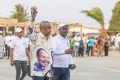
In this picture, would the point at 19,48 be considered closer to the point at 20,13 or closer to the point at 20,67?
the point at 20,67

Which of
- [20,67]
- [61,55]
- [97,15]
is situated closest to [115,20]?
[97,15]

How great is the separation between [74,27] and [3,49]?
1840cm

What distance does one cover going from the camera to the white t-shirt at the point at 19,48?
39.3ft

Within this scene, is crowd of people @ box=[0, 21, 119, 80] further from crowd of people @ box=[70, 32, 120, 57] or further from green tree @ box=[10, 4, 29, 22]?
green tree @ box=[10, 4, 29, 22]

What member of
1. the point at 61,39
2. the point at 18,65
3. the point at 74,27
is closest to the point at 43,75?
the point at 61,39

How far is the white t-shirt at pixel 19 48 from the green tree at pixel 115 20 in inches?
1739

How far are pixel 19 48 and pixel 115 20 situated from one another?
44.9m

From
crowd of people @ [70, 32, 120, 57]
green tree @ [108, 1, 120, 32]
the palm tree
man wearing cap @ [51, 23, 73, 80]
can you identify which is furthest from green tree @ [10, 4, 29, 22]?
man wearing cap @ [51, 23, 73, 80]

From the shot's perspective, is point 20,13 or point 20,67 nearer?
point 20,67

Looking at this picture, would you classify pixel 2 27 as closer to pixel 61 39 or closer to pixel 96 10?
pixel 96 10

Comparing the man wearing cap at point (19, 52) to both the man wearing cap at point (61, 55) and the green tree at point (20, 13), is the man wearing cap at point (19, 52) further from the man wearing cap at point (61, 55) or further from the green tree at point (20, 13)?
the green tree at point (20, 13)

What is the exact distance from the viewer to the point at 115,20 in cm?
5622

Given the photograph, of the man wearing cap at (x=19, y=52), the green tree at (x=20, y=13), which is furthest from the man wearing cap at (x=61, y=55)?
the green tree at (x=20, y=13)

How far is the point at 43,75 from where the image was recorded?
7965mm
